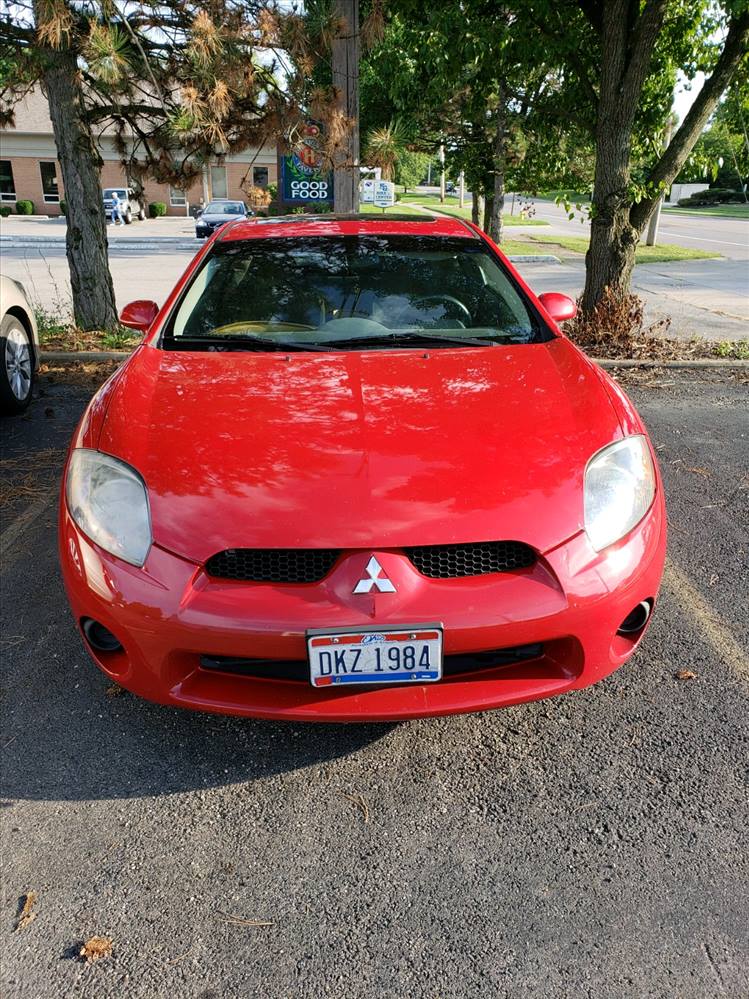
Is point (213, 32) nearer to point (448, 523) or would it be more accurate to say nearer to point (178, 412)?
point (178, 412)

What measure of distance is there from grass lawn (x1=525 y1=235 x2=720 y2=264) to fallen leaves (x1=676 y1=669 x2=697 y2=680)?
17.7 meters

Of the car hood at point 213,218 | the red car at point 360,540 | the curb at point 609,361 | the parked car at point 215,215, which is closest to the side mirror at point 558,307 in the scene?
the red car at point 360,540

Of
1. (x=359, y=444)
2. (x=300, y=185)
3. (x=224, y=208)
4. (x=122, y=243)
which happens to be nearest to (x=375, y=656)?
(x=359, y=444)

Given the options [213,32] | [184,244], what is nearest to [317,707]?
[213,32]

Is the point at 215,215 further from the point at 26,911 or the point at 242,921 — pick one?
the point at 242,921

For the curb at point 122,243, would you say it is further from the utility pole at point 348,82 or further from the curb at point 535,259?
the utility pole at point 348,82

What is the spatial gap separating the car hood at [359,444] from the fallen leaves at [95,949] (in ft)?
3.08

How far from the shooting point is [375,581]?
6.45ft

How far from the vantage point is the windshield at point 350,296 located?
3.16 meters

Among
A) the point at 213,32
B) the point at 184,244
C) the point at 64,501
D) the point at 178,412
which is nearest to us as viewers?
the point at 64,501

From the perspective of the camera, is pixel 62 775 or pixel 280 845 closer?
pixel 280 845

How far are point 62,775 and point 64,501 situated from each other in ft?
2.73

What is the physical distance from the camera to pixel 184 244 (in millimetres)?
26484

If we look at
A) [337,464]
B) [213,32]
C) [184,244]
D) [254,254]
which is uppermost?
[213,32]
